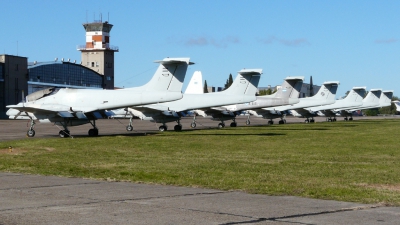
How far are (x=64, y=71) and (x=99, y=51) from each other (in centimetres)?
1271

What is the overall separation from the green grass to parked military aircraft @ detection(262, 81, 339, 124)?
3730cm

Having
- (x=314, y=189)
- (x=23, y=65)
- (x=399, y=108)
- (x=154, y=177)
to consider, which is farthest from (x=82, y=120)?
(x=399, y=108)

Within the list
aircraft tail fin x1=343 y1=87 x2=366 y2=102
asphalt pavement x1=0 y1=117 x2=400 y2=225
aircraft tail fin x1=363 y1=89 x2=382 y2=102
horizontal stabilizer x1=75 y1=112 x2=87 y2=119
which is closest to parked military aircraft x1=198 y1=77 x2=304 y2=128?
horizontal stabilizer x1=75 y1=112 x2=87 y2=119

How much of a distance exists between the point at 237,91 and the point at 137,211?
125 ft

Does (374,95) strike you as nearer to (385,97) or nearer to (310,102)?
(385,97)

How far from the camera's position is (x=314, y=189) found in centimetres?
1346

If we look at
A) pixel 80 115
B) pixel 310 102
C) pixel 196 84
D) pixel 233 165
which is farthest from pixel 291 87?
pixel 233 165

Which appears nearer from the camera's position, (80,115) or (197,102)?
(80,115)

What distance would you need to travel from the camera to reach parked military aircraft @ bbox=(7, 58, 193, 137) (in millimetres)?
34781

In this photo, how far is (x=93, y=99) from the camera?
35.5 m

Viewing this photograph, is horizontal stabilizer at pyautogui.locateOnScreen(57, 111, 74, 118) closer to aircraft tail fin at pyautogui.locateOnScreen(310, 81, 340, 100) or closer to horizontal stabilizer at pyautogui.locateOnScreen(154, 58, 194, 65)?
horizontal stabilizer at pyautogui.locateOnScreen(154, 58, 194, 65)

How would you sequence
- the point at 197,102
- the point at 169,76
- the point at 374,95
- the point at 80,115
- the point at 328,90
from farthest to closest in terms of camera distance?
the point at 374,95 → the point at 328,90 → the point at 197,102 → the point at 169,76 → the point at 80,115

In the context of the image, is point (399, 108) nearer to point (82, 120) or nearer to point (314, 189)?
point (82, 120)

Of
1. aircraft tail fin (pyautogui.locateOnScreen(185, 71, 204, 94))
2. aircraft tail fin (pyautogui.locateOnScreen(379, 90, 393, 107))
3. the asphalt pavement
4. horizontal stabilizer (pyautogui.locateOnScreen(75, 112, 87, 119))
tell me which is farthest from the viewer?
aircraft tail fin (pyautogui.locateOnScreen(379, 90, 393, 107))
